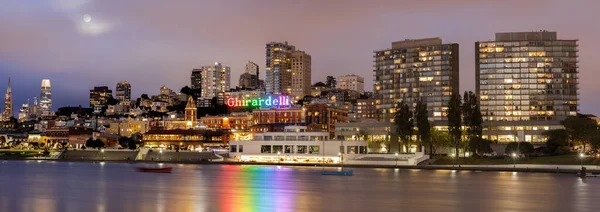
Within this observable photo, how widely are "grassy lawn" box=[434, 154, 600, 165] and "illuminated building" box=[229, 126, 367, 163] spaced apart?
20.6 metres

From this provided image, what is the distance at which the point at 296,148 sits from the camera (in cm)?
14162

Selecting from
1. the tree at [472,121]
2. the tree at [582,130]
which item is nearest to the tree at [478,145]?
the tree at [472,121]

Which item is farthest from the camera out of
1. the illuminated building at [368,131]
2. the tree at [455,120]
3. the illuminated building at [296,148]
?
the illuminated building at [368,131]

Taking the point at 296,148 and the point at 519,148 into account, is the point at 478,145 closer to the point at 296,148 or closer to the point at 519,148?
the point at 519,148

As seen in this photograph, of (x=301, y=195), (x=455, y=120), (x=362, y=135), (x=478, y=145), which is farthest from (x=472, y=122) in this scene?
(x=301, y=195)

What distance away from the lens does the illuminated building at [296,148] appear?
452 ft

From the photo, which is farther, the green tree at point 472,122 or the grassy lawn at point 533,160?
the green tree at point 472,122

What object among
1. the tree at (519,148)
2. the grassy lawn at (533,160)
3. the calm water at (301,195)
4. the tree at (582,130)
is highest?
the tree at (582,130)

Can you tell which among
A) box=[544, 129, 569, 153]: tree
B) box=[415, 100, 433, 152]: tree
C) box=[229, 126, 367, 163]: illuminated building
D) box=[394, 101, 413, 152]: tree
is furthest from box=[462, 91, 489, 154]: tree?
box=[229, 126, 367, 163]: illuminated building

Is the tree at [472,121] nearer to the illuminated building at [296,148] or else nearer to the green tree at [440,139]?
the green tree at [440,139]

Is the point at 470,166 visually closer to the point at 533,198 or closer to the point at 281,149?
the point at 281,149

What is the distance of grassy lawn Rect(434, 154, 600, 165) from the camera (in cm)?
11038

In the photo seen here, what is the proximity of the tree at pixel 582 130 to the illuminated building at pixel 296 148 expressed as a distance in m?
44.1

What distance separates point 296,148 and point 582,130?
5955 centimetres
